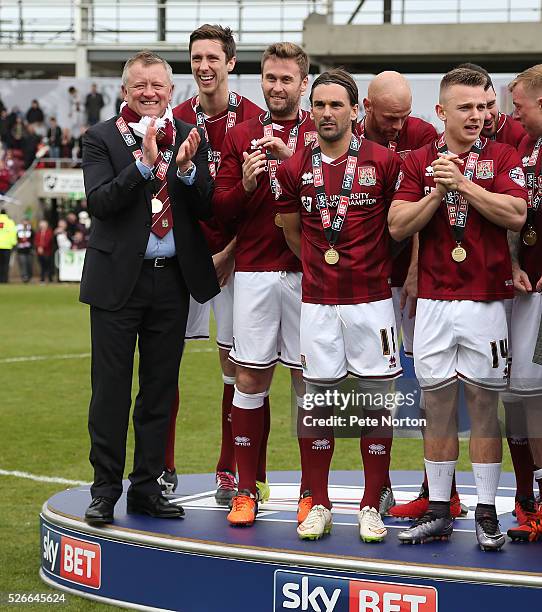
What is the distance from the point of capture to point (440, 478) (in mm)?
4781

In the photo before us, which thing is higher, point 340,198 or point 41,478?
point 340,198

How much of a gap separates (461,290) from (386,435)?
0.75 m

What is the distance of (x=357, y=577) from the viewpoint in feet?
14.2

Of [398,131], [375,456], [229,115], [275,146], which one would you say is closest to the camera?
[375,456]

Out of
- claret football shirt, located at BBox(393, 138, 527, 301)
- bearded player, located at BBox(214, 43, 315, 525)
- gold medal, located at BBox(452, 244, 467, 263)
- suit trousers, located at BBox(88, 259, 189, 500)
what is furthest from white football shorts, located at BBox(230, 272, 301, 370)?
gold medal, located at BBox(452, 244, 467, 263)

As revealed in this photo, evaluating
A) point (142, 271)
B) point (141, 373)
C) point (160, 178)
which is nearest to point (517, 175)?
point (160, 178)

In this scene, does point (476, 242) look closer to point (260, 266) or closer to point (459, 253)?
point (459, 253)

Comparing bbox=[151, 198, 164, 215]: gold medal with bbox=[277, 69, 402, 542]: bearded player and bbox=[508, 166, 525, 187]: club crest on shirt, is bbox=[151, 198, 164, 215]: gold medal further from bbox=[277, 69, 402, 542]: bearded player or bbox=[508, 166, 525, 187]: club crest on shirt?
bbox=[508, 166, 525, 187]: club crest on shirt

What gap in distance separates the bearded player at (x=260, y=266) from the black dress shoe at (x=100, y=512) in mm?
554

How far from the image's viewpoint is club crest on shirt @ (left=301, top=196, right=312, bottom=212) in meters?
4.86

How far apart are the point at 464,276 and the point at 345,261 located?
0.51 metres

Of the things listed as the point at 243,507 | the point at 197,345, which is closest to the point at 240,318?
the point at 243,507

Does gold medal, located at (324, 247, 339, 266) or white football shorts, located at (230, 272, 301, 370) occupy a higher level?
gold medal, located at (324, 247, 339, 266)

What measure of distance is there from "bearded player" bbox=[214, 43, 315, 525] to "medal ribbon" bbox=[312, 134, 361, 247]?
1.21 ft
